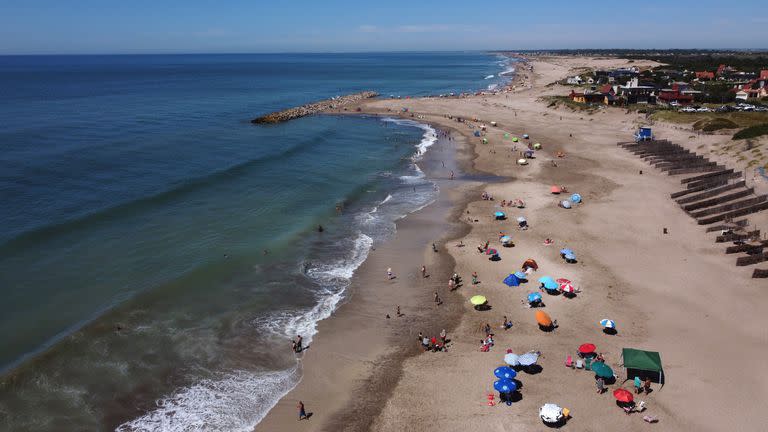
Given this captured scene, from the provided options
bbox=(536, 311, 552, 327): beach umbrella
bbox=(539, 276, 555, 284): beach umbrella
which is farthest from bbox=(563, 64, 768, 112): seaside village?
bbox=(536, 311, 552, 327): beach umbrella

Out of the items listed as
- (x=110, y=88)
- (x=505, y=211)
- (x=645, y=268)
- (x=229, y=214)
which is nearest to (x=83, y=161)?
(x=229, y=214)

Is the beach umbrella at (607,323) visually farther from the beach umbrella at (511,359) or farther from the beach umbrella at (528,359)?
the beach umbrella at (511,359)

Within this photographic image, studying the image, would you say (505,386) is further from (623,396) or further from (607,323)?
(607,323)

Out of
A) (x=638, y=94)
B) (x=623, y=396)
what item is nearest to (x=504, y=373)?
(x=623, y=396)

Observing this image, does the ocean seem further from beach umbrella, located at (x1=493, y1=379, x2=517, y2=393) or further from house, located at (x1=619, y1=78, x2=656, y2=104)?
house, located at (x1=619, y1=78, x2=656, y2=104)

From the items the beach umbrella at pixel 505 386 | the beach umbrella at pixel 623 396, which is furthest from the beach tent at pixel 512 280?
the beach umbrella at pixel 623 396
